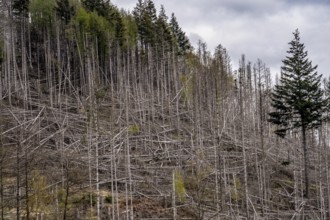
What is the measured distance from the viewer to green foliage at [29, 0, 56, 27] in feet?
149

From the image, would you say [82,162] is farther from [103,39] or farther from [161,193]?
[103,39]

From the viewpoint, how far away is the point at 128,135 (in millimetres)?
30828

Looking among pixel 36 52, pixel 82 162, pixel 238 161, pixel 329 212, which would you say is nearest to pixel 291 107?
pixel 238 161

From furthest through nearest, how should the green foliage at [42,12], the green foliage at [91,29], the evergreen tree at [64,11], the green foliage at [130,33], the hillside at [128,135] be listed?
the green foliage at [42,12], the green foliage at [130,33], the evergreen tree at [64,11], the green foliage at [91,29], the hillside at [128,135]

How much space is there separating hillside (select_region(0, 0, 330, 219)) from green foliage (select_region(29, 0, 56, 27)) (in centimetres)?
11

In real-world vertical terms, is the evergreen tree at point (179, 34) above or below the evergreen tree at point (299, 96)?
above

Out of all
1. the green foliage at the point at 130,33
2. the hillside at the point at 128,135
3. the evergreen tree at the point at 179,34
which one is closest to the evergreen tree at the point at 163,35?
the hillside at the point at 128,135

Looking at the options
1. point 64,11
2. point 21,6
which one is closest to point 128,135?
point 64,11

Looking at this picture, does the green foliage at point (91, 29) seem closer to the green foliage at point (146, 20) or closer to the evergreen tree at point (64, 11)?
the evergreen tree at point (64, 11)

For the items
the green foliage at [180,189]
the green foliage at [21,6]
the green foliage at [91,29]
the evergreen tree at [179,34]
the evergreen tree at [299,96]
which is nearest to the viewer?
the green foliage at [180,189]

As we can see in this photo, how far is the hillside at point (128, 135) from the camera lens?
22.6 m

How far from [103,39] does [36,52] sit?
26.5 feet

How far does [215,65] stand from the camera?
48.2 metres

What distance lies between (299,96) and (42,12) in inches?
1090
